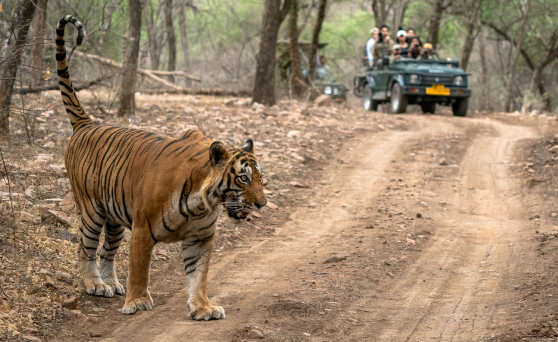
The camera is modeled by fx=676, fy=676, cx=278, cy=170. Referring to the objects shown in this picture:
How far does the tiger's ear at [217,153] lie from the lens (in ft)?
14.7

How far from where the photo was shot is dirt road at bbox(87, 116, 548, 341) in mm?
4863

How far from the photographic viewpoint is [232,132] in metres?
12.6

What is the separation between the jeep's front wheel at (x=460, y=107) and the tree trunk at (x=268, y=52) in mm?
6352

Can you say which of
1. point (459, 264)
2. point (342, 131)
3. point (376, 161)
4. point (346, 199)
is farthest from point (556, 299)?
point (342, 131)

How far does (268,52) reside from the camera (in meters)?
16.3

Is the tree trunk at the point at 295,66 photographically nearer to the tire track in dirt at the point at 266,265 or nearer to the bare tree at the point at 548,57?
the tire track in dirt at the point at 266,265

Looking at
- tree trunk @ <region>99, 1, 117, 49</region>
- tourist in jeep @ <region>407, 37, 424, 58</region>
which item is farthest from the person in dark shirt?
tree trunk @ <region>99, 1, 117, 49</region>

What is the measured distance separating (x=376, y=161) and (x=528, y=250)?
216 inches

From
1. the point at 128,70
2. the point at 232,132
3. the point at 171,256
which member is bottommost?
the point at 171,256

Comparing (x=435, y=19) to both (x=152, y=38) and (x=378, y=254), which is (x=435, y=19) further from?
(x=378, y=254)

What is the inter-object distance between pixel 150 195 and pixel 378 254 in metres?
3.26

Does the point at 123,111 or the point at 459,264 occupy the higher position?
the point at 123,111

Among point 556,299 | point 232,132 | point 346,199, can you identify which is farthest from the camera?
point 232,132

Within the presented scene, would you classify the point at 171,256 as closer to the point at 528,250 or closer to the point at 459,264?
the point at 459,264
